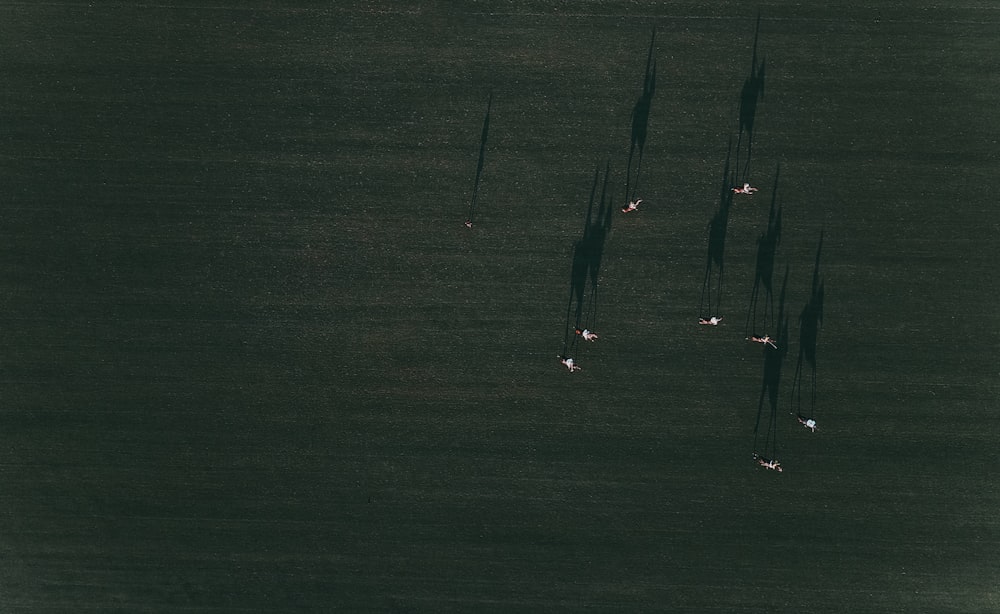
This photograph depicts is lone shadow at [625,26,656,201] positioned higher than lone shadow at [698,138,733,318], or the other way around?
lone shadow at [625,26,656,201]

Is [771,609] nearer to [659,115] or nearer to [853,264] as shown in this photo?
[853,264]

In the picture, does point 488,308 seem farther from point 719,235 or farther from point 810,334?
point 810,334

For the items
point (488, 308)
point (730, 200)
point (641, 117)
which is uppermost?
point (641, 117)

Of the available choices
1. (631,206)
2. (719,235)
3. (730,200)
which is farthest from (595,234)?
(730,200)

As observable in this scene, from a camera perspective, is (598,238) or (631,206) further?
(598,238)

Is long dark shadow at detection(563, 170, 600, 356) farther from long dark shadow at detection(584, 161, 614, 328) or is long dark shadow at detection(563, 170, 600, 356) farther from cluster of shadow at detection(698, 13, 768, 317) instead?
cluster of shadow at detection(698, 13, 768, 317)

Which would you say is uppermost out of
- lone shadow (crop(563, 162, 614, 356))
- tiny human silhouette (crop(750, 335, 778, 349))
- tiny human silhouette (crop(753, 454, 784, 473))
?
lone shadow (crop(563, 162, 614, 356))

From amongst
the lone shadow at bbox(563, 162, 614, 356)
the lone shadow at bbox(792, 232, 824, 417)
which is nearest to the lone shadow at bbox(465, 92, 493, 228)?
the lone shadow at bbox(563, 162, 614, 356)
